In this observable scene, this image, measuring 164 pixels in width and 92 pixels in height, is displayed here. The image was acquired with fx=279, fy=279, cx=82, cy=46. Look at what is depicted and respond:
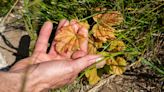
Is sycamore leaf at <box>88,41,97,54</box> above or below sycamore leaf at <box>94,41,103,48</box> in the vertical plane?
below

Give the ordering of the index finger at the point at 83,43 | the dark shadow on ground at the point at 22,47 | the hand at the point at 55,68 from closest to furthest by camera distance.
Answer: the hand at the point at 55,68 < the index finger at the point at 83,43 < the dark shadow on ground at the point at 22,47

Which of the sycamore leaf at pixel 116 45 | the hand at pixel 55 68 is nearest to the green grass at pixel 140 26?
the sycamore leaf at pixel 116 45

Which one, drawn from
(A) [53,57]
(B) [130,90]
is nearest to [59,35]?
(A) [53,57]

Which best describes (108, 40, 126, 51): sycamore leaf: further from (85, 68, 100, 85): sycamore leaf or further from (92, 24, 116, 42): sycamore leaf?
(85, 68, 100, 85): sycamore leaf

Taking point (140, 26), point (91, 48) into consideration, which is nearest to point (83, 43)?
point (91, 48)

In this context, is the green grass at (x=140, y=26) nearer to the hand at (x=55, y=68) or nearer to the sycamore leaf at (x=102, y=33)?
the sycamore leaf at (x=102, y=33)

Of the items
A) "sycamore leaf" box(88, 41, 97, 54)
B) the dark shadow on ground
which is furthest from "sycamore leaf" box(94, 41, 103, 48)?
the dark shadow on ground
